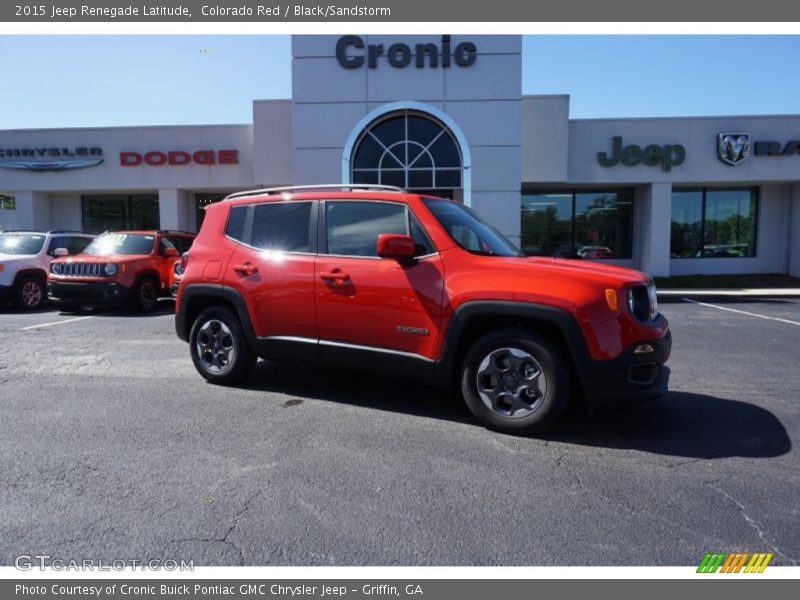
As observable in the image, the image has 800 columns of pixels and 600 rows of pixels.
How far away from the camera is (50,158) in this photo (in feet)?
65.9

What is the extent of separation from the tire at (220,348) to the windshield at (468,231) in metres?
2.28

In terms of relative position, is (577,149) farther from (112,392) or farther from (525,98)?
(112,392)

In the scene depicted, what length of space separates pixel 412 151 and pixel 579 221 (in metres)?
8.85

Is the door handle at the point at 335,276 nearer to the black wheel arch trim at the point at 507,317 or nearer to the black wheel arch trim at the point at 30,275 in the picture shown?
the black wheel arch trim at the point at 507,317

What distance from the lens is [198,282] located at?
5508mm

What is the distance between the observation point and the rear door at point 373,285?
4344 millimetres

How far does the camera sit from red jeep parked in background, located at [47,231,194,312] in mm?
10695

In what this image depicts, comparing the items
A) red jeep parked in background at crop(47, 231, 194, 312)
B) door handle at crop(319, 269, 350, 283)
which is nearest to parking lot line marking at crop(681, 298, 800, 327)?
door handle at crop(319, 269, 350, 283)

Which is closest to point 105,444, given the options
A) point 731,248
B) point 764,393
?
point 764,393

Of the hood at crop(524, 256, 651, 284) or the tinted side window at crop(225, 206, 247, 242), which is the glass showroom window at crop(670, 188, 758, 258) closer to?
the hood at crop(524, 256, 651, 284)

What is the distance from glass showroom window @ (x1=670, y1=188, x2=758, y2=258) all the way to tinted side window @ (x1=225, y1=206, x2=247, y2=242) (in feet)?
64.8

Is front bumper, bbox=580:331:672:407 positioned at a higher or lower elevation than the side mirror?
lower

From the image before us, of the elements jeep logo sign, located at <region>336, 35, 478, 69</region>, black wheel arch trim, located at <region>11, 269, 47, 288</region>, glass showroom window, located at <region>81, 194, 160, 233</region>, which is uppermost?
jeep logo sign, located at <region>336, 35, 478, 69</region>

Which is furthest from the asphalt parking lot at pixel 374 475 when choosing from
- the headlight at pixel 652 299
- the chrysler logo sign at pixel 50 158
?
the chrysler logo sign at pixel 50 158
